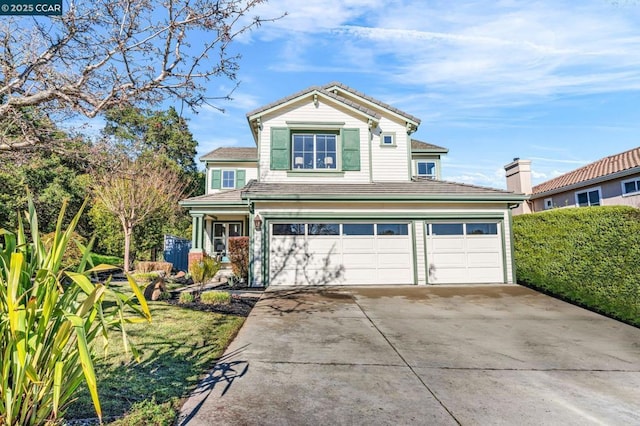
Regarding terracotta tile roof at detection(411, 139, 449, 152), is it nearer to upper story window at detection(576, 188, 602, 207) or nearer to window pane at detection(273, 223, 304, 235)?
upper story window at detection(576, 188, 602, 207)

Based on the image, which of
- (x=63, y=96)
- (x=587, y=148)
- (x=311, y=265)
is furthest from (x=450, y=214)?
(x=587, y=148)

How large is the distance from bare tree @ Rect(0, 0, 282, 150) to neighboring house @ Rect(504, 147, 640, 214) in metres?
12.8

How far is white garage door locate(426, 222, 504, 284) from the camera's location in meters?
11.1

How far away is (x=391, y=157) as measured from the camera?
13.0 m

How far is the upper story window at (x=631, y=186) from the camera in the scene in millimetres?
14047

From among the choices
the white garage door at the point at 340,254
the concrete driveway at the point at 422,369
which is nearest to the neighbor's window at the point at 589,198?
the concrete driveway at the point at 422,369

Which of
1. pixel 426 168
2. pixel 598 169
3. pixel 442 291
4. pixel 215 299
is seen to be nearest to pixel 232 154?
pixel 426 168

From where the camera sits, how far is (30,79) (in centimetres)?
486

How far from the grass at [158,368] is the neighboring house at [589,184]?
42.5 ft

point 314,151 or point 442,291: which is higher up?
point 314,151

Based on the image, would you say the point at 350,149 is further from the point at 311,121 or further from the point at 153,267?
the point at 153,267

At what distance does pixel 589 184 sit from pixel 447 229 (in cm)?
1026

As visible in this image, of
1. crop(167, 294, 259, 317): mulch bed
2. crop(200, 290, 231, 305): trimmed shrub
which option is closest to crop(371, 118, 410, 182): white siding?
crop(167, 294, 259, 317): mulch bed

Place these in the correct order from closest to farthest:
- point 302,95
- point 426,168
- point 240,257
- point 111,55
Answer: point 111,55, point 240,257, point 302,95, point 426,168
